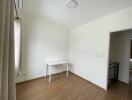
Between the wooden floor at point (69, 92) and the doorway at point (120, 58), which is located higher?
the doorway at point (120, 58)

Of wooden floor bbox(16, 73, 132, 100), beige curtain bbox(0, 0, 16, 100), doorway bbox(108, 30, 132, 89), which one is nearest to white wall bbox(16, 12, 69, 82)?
wooden floor bbox(16, 73, 132, 100)

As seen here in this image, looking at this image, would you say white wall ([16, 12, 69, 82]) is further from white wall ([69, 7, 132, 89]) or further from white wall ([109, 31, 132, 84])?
white wall ([109, 31, 132, 84])

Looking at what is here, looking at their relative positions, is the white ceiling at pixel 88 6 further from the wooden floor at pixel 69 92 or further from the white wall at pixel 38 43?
the wooden floor at pixel 69 92

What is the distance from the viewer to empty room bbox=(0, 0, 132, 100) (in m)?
2.35

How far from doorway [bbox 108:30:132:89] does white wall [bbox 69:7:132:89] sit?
775 millimetres

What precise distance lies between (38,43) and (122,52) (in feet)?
10.9

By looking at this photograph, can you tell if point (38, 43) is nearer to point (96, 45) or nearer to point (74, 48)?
point (74, 48)

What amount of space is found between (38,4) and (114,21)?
2181 millimetres

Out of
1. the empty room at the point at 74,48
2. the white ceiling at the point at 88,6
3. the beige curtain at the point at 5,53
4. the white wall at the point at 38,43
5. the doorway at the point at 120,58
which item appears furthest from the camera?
the doorway at the point at 120,58

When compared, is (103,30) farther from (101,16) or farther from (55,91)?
(55,91)

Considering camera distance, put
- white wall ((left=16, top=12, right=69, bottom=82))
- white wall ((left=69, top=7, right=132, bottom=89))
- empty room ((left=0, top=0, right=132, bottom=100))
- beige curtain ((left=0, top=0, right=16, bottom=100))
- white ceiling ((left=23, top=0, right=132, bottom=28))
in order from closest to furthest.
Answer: beige curtain ((left=0, top=0, right=16, bottom=100))
white ceiling ((left=23, top=0, right=132, bottom=28))
empty room ((left=0, top=0, right=132, bottom=100))
white wall ((left=69, top=7, right=132, bottom=89))
white wall ((left=16, top=12, right=69, bottom=82))

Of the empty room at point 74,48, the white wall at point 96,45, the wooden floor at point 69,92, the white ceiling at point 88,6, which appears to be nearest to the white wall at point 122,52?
the empty room at point 74,48

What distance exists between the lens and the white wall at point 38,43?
315 centimetres

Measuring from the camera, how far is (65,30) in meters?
4.38
